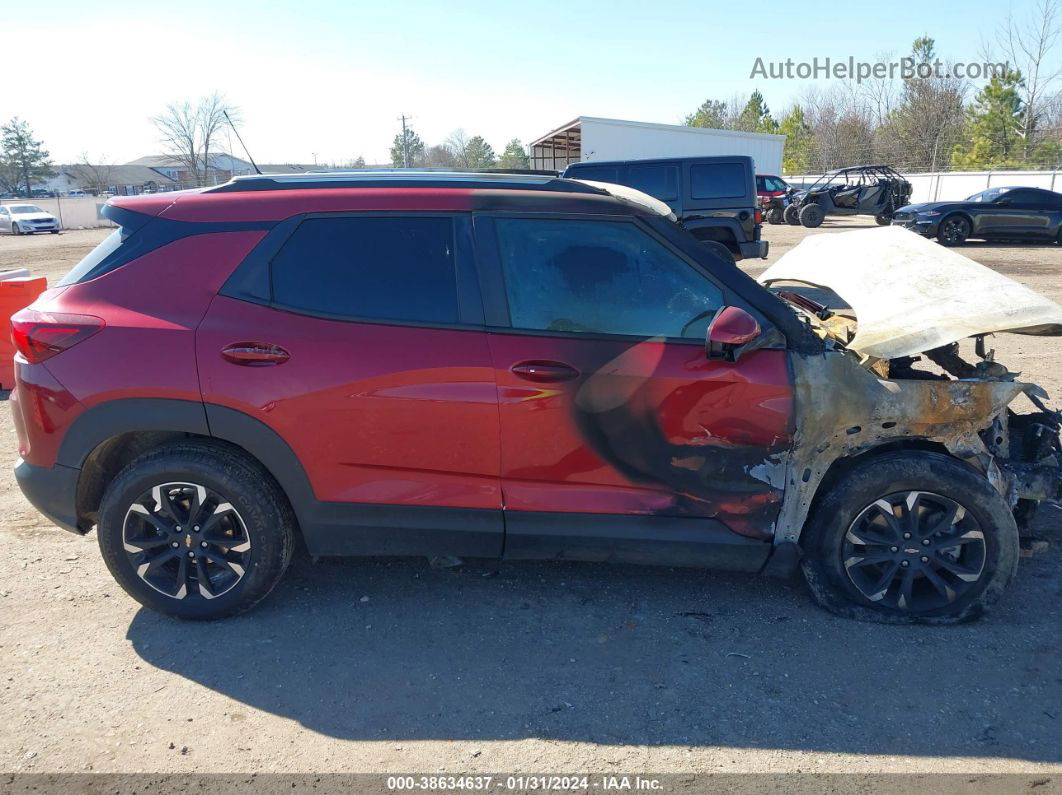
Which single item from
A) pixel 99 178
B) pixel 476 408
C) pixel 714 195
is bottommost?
pixel 476 408

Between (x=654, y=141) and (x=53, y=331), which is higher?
(x=654, y=141)

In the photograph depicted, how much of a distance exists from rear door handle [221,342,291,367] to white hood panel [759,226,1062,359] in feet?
8.11

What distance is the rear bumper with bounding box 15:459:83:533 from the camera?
10.9ft

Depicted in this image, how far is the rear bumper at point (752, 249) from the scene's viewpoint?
43.9 ft

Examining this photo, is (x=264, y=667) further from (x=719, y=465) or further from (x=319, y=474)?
(x=719, y=465)

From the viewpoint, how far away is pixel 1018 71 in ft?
133

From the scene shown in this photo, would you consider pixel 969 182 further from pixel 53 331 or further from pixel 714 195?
pixel 53 331

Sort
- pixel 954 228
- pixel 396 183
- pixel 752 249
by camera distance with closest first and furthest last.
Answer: pixel 396 183, pixel 752 249, pixel 954 228

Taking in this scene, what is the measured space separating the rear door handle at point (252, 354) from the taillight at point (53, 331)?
57 cm

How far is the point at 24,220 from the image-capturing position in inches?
1465

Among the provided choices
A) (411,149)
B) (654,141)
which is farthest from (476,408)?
(411,149)

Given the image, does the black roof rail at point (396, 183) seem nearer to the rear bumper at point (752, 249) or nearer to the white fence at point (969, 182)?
the rear bumper at point (752, 249)

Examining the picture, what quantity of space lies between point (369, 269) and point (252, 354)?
0.61m

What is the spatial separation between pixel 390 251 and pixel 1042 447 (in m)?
3.25
